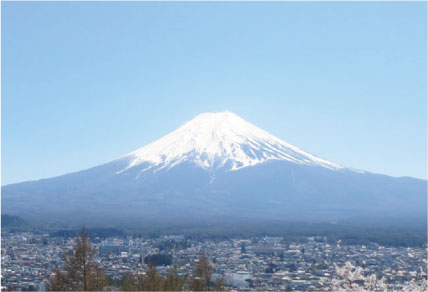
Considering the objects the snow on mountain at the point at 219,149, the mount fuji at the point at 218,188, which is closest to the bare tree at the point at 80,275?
the mount fuji at the point at 218,188

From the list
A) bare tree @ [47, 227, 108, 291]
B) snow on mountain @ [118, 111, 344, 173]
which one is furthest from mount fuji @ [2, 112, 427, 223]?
bare tree @ [47, 227, 108, 291]

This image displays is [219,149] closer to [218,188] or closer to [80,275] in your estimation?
[218,188]

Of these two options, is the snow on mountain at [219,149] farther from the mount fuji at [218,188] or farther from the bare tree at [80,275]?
the bare tree at [80,275]

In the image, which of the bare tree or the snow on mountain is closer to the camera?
the bare tree

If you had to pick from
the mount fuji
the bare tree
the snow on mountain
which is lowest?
the bare tree

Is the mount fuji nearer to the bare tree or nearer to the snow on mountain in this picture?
the snow on mountain

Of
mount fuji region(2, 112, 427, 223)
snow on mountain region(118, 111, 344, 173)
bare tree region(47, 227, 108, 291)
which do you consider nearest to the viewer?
bare tree region(47, 227, 108, 291)
